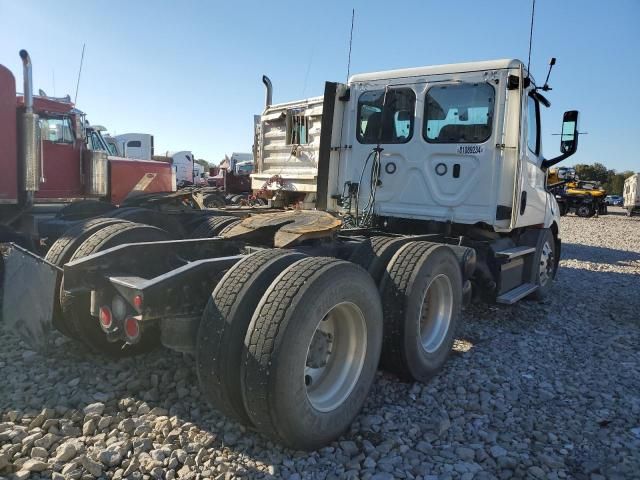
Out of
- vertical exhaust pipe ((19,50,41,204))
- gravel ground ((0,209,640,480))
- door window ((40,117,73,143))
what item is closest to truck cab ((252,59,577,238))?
gravel ground ((0,209,640,480))

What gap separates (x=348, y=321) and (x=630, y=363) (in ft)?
10.5

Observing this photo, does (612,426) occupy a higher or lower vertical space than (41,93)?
lower

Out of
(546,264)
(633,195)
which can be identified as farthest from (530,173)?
(633,195)

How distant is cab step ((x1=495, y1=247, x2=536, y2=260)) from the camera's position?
5.79 metres

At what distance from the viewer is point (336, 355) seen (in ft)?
11.0

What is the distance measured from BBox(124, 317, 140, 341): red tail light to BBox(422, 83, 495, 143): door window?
4.00 m

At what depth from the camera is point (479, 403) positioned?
3.78 m

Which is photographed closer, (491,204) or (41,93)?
(491,204)

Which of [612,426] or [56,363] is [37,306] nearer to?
[56,363]

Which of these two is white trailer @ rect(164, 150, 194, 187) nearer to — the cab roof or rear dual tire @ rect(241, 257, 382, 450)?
the cab roof

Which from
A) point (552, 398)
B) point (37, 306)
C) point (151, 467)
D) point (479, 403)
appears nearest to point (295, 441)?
point (151, 467)

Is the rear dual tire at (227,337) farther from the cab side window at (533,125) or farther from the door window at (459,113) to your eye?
the cab side window at (533,125)

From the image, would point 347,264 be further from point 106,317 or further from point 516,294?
point 516,294

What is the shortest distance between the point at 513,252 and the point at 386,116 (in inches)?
85.6
